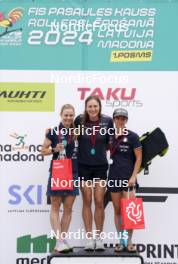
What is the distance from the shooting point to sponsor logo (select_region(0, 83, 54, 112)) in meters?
5.12

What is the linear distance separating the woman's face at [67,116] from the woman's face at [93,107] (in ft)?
0.49

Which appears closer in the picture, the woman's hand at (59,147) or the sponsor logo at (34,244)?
the woman's hand at (59,147)

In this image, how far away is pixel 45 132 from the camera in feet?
16.6

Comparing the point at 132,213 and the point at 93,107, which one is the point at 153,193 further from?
the point at 93,107

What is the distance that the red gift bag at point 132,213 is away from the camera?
4.60 meters

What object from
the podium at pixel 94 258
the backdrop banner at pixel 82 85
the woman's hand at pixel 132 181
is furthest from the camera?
the backdrop banner at pixel 82 85

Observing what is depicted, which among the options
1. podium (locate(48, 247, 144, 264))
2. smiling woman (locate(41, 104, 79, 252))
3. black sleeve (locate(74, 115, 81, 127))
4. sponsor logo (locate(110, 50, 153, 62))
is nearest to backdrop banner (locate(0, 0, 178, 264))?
sponsor logo (locate(110, 50, 153, 62))

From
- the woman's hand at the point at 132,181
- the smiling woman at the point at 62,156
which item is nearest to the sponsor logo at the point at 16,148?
the smiling woman at the point at 62,156

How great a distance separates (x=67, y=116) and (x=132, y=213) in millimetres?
1017

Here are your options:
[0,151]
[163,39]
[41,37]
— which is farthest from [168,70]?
[0,151]

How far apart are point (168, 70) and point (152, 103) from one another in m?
0.35

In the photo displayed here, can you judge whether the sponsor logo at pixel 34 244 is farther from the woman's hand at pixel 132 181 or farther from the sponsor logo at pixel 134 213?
the woman's hand at pixel 132 181

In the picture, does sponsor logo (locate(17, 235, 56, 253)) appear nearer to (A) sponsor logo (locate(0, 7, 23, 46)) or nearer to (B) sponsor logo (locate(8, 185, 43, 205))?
(B) sponsor logo (locate(8, 185, 43, 205))

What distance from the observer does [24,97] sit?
513 centimetres
